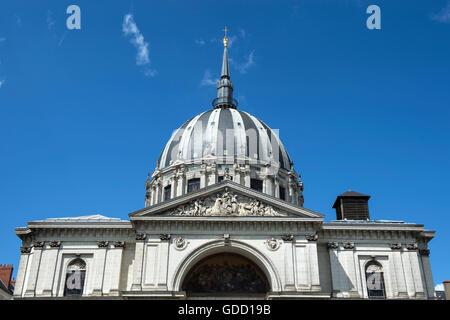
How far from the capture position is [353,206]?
157ft

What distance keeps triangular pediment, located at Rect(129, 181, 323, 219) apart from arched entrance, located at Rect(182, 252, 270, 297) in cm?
385

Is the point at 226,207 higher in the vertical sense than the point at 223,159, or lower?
lower

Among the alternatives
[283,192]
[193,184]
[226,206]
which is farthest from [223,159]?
[226,206]

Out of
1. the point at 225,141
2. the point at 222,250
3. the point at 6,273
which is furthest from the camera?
the point at 225,141

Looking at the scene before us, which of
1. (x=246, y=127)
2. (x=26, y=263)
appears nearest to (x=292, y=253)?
(x=26, y=263)

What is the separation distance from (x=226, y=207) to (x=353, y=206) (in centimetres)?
1672

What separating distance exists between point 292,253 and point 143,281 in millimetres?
11579

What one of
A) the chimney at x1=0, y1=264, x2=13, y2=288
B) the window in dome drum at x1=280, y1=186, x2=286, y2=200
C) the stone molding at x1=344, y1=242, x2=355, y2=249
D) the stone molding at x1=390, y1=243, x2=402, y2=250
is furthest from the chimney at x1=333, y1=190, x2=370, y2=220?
the chimney at x1=0, y1=264, x2=13, y2=288

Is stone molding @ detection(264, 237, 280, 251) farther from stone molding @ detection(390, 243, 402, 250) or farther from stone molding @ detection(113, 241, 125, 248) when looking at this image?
stone molding @ detection(113, 241, 125, 248)

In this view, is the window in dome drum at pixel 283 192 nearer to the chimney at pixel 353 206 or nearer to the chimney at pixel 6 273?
the chimney at pixel 353 206

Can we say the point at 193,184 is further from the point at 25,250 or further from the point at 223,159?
the point at 25,250

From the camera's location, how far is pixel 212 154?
56750 millimetres

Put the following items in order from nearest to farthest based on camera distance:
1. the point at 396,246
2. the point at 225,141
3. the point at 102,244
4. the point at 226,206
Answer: the point at 226,206 → the point at 102,244 → the point at 396,246 → the point at 225,141
